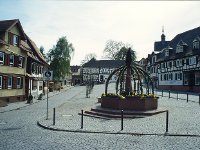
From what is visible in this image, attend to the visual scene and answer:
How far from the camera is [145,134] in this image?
13.1m

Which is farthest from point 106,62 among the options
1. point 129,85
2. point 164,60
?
point 129,85

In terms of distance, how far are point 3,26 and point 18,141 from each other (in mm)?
21516

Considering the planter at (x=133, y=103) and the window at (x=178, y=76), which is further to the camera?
the window at (x=178, y=76)

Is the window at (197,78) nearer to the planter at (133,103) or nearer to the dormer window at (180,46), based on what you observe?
the dormer window at (180,46)

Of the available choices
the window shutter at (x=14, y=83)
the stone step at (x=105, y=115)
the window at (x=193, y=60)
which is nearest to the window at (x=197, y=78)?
the window at (x=193, y=60)

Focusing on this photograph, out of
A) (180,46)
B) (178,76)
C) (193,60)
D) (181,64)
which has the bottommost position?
(178,76)

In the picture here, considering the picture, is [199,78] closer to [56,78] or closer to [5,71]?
[5,71]

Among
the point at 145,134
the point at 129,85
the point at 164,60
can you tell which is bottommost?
the point at 145,134

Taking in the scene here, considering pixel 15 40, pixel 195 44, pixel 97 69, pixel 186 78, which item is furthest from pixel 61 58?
pixel 97 69

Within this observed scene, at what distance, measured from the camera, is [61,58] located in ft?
242

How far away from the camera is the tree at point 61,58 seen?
7306 centimetres

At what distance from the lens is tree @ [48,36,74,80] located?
240 feet

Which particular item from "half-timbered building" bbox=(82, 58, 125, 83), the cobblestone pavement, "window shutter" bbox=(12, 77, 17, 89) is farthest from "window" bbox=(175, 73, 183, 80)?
"half-timbered building" bbox=(82, 58, 125, 83)

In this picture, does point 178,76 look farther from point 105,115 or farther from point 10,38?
point 105,115
